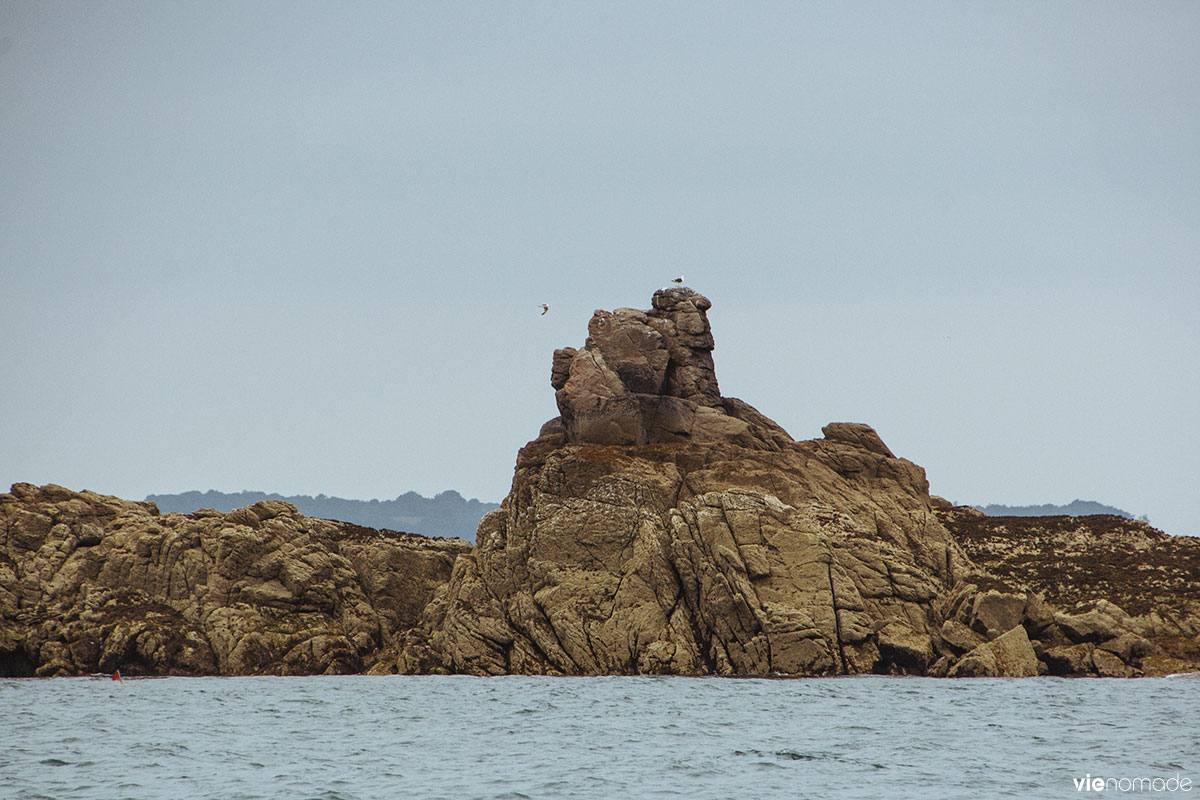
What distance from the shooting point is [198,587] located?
77188 mm

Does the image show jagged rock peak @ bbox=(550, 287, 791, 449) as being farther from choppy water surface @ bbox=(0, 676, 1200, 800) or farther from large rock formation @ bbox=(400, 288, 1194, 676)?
choppy water surface @ bbox=(0, 676, 1200, 800)

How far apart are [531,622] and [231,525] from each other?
66.6ft

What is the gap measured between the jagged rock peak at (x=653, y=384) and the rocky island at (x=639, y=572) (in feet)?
0.48

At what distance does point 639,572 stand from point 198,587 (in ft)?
82.4

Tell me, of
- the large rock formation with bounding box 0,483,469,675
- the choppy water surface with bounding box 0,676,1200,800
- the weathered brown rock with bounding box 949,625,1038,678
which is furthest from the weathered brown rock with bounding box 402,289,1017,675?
the large rock formation with bounding box 0,483,469,675

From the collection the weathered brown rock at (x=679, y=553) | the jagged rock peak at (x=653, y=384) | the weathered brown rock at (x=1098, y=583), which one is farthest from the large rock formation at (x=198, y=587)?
Answer: the weathered brown rock at (x=1098, y=583)

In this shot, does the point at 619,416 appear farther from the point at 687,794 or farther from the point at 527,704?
the point at 687,794

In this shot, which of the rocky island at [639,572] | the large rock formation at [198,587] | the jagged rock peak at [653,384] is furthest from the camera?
the jagged rock peak at [653,384]

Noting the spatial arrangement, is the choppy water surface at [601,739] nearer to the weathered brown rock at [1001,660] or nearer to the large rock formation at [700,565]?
the weathered brown rock at [1001,660]

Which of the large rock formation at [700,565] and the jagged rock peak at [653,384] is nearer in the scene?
the large rock formation at [700,565]

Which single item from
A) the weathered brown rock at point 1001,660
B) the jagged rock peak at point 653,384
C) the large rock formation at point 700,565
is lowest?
the weathered brown rock at point 1001,660

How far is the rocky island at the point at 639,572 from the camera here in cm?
6825

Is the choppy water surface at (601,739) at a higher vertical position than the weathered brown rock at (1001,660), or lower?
lower

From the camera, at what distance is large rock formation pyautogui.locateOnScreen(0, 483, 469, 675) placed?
7269cm
